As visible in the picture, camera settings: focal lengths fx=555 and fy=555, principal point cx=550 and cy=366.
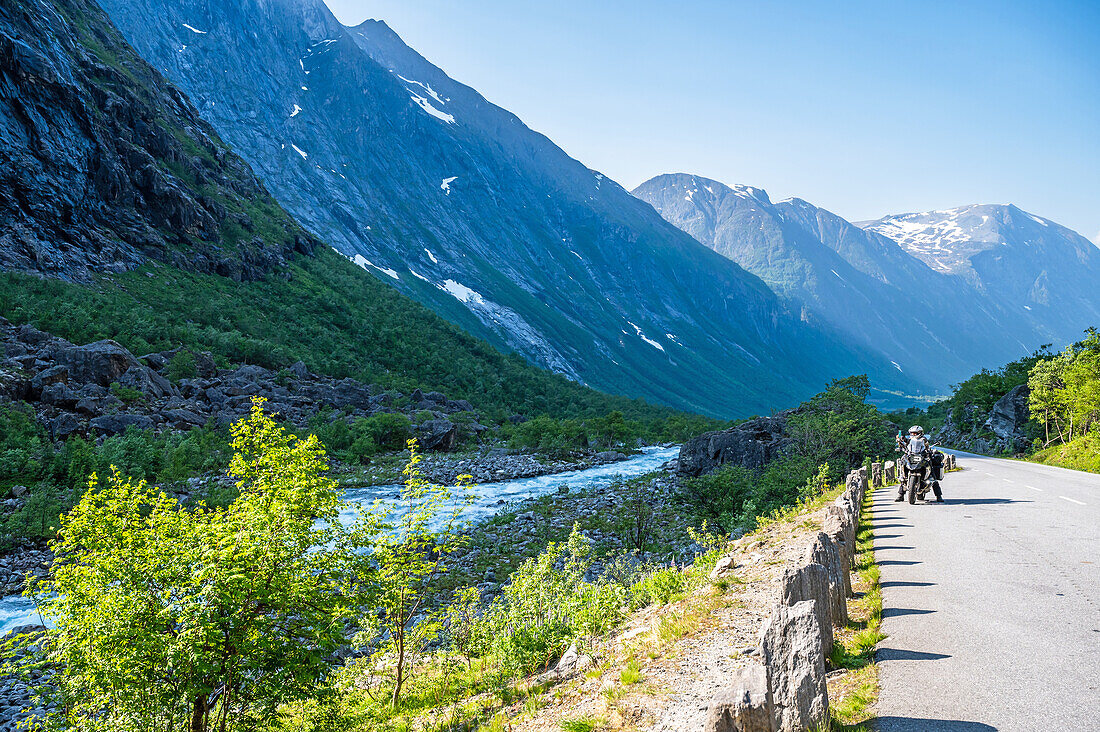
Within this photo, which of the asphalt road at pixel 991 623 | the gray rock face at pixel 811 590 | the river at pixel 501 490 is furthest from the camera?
the river at pixel 501 490

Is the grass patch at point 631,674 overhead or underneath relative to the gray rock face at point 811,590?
underneath

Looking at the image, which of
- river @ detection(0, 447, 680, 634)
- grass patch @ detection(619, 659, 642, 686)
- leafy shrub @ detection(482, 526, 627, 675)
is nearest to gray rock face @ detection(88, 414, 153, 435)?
river @ detection(0, 447, 680, 634)

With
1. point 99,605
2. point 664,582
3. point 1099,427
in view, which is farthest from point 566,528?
point 1099,427

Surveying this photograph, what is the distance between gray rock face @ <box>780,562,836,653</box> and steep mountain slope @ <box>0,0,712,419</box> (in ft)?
174

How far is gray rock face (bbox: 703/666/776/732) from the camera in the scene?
15.5ft

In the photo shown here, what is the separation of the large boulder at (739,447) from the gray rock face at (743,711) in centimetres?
4449

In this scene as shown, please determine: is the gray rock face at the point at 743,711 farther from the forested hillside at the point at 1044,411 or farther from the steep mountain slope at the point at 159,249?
the steep mountain slope at the point at 159,249

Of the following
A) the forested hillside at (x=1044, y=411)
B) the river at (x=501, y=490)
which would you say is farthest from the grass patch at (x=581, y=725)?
the forested hillside at (x=1044, y=411)

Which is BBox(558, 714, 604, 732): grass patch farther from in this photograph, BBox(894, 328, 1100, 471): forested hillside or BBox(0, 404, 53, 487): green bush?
BBox(0, 404, 53, 487): green bush

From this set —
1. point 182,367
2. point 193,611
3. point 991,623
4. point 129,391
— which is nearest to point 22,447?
point 129,391

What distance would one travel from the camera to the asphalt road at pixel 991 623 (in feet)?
17.2

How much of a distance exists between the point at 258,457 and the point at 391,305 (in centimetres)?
9894

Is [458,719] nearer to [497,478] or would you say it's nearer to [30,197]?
[497,478]

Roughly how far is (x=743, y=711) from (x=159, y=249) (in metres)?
90.0
